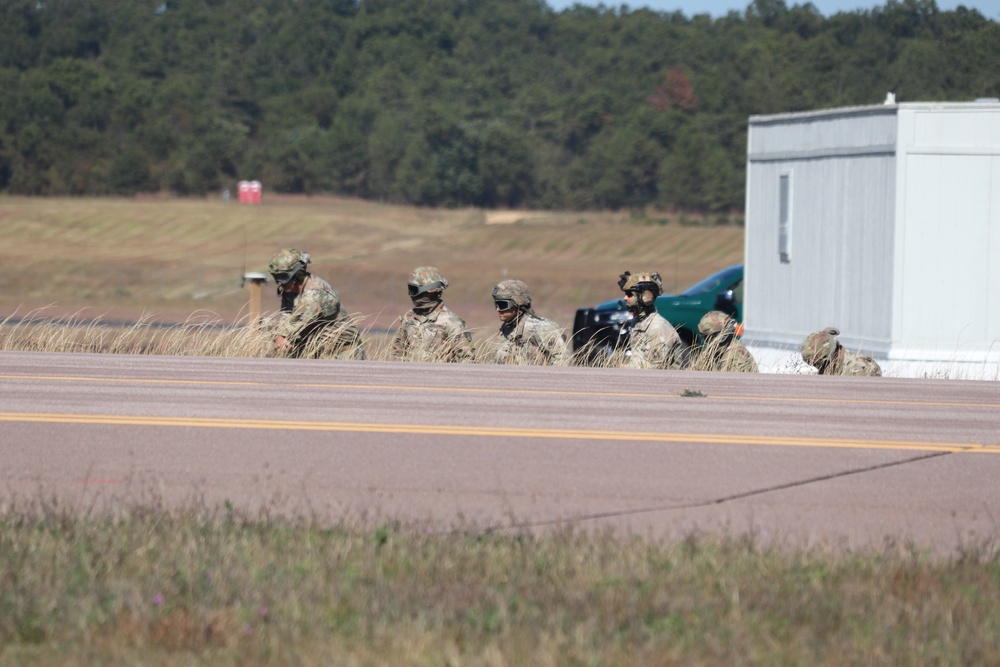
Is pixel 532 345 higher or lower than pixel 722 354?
higher

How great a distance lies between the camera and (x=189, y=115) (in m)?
122

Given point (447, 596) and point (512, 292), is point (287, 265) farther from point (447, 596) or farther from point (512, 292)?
point (447, 596)

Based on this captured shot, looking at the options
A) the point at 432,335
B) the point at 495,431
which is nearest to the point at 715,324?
the point at 432,335

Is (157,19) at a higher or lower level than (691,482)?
higher

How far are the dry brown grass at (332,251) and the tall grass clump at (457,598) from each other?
1771 inches

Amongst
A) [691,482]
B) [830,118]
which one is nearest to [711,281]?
[830,118]

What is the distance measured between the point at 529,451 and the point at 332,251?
72.8 metres

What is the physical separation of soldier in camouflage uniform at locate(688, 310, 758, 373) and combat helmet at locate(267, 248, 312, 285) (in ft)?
13.1

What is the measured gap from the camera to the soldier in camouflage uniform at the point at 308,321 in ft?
48.1

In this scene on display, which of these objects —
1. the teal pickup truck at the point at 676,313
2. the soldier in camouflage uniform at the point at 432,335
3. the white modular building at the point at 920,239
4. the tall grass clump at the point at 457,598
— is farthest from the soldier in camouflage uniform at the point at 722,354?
the tall grass clump at the point at 457,598

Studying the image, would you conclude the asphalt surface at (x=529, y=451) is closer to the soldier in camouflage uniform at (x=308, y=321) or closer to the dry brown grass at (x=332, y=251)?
the soldier in camouflage uniform at (x=308, y=321)

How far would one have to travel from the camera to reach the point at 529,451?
8594 mm

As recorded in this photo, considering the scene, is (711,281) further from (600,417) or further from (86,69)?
(86,69)

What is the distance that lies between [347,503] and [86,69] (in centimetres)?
13238
